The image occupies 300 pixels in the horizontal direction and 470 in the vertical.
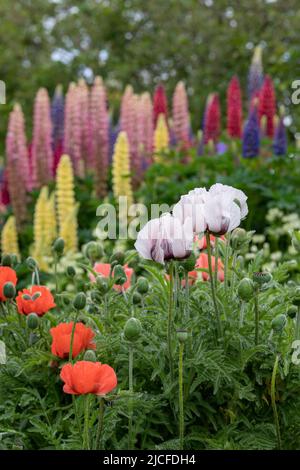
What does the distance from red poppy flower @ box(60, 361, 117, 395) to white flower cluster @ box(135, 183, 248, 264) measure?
267 mm

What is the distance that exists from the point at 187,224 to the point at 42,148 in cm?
441

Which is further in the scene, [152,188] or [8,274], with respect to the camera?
[152,188]

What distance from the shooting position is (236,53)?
32.4 ft

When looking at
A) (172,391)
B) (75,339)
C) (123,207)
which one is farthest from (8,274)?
(123,207)

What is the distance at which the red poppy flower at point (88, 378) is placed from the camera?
1.34 m

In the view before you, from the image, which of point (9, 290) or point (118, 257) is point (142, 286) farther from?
point (9, 290)

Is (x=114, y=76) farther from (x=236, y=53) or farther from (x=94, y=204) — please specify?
(x=94, y=204)

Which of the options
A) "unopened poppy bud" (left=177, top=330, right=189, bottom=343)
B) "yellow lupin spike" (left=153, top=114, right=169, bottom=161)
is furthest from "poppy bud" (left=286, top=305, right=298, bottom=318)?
"yellow lupin spike" (left=153, top=114, right=169, bottom=161)

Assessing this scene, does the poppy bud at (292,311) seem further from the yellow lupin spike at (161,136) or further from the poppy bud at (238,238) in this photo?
the yellow lupin spike at (161,136)

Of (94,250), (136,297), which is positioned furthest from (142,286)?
(94,250)

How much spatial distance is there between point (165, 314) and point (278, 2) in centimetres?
942

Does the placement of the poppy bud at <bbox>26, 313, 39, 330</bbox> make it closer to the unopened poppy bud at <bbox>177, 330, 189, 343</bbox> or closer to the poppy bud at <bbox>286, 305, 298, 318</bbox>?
the unopened poppy bud at <bbox>177, 330, 189, 343</bbox>

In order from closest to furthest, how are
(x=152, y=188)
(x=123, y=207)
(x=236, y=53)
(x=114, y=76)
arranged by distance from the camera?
(x=123, y=207), (x=152, y=188), (x=236, y=53), (x=114, y=76)
